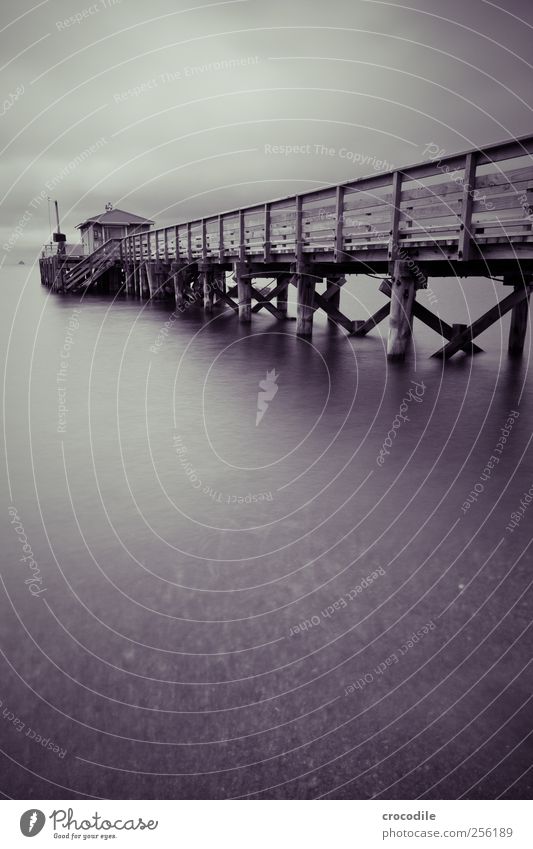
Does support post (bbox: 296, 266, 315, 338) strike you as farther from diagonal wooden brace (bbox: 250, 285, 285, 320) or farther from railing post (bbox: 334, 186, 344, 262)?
diagonal wooden brace (bbox: 250, 285, 285, 320)

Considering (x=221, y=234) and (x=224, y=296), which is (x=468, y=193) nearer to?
(x=221, y=234)

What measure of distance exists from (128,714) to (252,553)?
1965 millimetres

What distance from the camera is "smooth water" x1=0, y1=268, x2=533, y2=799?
3123mm

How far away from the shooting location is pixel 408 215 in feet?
39.0

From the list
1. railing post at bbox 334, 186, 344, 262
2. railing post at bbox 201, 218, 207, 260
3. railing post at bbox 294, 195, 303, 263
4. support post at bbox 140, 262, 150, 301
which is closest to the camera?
railing post at bbox 334, 186, 344, 262

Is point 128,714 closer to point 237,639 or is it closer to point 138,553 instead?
point 237,639

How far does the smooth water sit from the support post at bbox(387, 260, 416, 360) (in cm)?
357

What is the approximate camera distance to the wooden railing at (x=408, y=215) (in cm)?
966

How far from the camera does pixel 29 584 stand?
15.5 ft

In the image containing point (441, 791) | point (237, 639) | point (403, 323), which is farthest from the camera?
point (403, 323)

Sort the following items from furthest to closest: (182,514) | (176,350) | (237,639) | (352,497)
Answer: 1. (176,350)
2. (352,497)
3. (182,514)
4. (237,639)

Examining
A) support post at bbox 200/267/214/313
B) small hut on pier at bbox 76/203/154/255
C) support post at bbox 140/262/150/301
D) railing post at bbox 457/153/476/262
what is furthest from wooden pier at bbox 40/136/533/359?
small hut on pier at bbox 76/203/154/255

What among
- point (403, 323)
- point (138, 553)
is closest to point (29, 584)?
point (138, 553)

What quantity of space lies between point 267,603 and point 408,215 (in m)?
9.63
